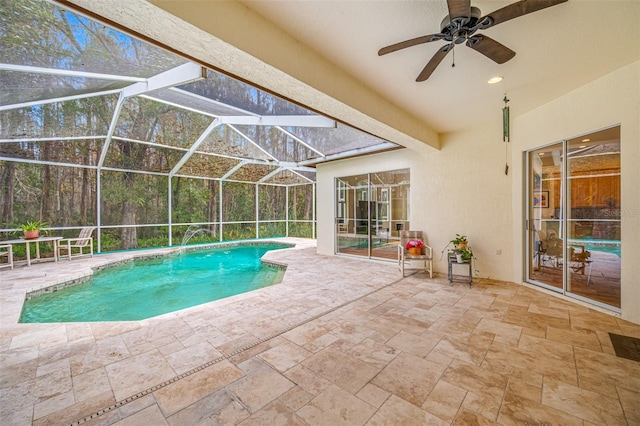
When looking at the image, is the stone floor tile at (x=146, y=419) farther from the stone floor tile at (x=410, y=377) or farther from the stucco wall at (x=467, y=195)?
the stucco wall at (x=467, y=195)

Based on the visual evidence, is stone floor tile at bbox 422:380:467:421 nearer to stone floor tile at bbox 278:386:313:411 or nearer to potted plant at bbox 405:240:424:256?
stone floor tile at bbox 278:386:313:411

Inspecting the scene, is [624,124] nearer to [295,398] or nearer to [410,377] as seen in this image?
[410,377]

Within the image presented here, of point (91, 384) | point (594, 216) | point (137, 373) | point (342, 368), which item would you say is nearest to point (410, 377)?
point (342, 368)

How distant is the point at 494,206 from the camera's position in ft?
16.3

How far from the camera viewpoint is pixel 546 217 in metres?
4.40

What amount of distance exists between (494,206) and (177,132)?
7.72 meters

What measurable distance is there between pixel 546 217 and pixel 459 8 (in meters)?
4.17

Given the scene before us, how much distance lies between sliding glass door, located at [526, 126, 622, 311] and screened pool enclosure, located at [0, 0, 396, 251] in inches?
120

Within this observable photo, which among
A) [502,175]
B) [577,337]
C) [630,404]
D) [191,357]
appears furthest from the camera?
[502,175]

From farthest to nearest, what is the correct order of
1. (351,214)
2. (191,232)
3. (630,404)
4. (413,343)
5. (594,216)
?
(191,232) < (351,214) < (594,216) < (413,343) < (630,404)

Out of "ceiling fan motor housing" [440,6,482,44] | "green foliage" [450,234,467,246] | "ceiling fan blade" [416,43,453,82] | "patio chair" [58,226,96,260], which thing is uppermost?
"ceiling fan motor housing" [440,6,482,44]

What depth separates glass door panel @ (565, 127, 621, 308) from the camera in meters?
3.49

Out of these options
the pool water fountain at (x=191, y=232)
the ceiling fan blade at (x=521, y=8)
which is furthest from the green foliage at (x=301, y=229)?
the ceiling fan blade at (x=521, y=8)

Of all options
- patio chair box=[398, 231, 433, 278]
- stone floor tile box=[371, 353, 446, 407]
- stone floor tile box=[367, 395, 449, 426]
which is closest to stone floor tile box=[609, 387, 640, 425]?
stone floor tile box=[371, 353, 446, 407]
